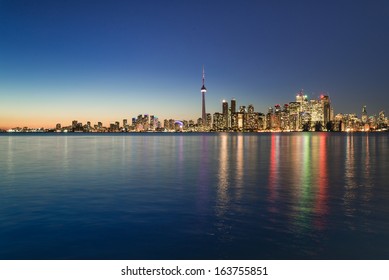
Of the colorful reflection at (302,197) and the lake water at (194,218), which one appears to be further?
the colorful reflection at (302,197)

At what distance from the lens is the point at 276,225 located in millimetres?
16750

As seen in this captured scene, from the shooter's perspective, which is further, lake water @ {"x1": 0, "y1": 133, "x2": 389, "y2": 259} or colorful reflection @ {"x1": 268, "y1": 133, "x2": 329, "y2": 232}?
colorful reflection @ {"x1": 268, "y1": 133, "x2": 329, "y2": 232}

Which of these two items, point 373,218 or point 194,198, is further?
point 194,198

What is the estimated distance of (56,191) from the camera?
26.5m

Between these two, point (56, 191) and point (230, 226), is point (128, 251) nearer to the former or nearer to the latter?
point (230, 226)

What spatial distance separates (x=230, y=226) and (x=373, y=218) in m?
7.65

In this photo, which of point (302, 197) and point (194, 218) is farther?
point (302, 197)

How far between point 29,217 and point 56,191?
8.13m
